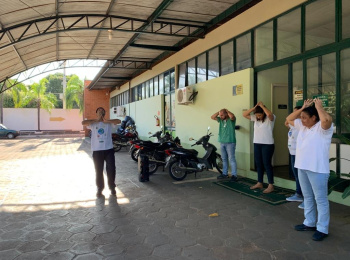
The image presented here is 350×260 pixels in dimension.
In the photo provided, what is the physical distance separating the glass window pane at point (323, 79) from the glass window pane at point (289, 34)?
0.52 m

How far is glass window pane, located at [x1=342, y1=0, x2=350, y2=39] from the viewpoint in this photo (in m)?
4.45

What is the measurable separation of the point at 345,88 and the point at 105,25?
656 centimetres

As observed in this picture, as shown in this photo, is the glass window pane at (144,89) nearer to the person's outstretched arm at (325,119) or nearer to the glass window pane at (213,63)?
the glass window pane at (213,63)

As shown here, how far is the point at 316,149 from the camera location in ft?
10.9

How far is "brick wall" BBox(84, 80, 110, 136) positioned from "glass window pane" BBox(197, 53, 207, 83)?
15.1 m

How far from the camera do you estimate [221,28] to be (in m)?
7.57

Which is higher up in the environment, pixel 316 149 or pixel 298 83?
pixel 298 83

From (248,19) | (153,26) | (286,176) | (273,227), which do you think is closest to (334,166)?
(286,176)

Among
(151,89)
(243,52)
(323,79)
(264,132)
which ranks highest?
(243,52)

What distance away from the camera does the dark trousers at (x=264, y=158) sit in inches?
212

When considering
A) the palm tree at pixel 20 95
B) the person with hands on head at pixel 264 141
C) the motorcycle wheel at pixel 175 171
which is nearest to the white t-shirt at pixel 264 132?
the person with hands on head at pixel 264 141

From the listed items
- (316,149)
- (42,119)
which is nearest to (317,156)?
(316,149)

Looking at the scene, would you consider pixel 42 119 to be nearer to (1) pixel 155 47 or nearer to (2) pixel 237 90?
(1) pixel 155 47

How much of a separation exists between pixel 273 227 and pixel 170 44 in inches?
306
